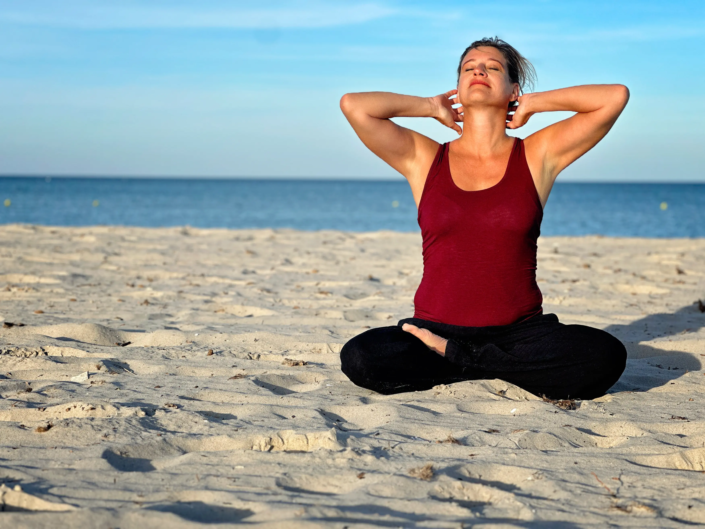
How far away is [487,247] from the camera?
Answer: 3021 mm

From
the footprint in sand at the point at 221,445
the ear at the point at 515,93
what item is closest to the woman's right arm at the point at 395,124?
the ear at the point at 515,93

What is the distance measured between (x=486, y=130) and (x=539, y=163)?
0.30m

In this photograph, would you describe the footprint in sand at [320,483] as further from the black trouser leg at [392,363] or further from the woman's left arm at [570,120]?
the woman's left arm at [570,120]

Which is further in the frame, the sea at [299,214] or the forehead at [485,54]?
the sea at [299,214]

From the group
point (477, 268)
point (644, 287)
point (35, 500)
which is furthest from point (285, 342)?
point (644, 287)

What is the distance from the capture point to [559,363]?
2922 millimetres

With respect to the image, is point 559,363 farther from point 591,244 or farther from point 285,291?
point 591,244

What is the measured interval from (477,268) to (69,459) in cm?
186

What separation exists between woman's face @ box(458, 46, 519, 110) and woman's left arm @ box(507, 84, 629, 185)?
0.15 m

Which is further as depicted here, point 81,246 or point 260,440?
point 81,246

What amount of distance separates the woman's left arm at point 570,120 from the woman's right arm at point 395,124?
15.9 inches

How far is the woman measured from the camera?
2959mm

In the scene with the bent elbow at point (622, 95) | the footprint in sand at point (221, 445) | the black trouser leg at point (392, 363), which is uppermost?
the bent elbow at point (622, 95)

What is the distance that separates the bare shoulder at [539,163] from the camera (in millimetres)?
3061
